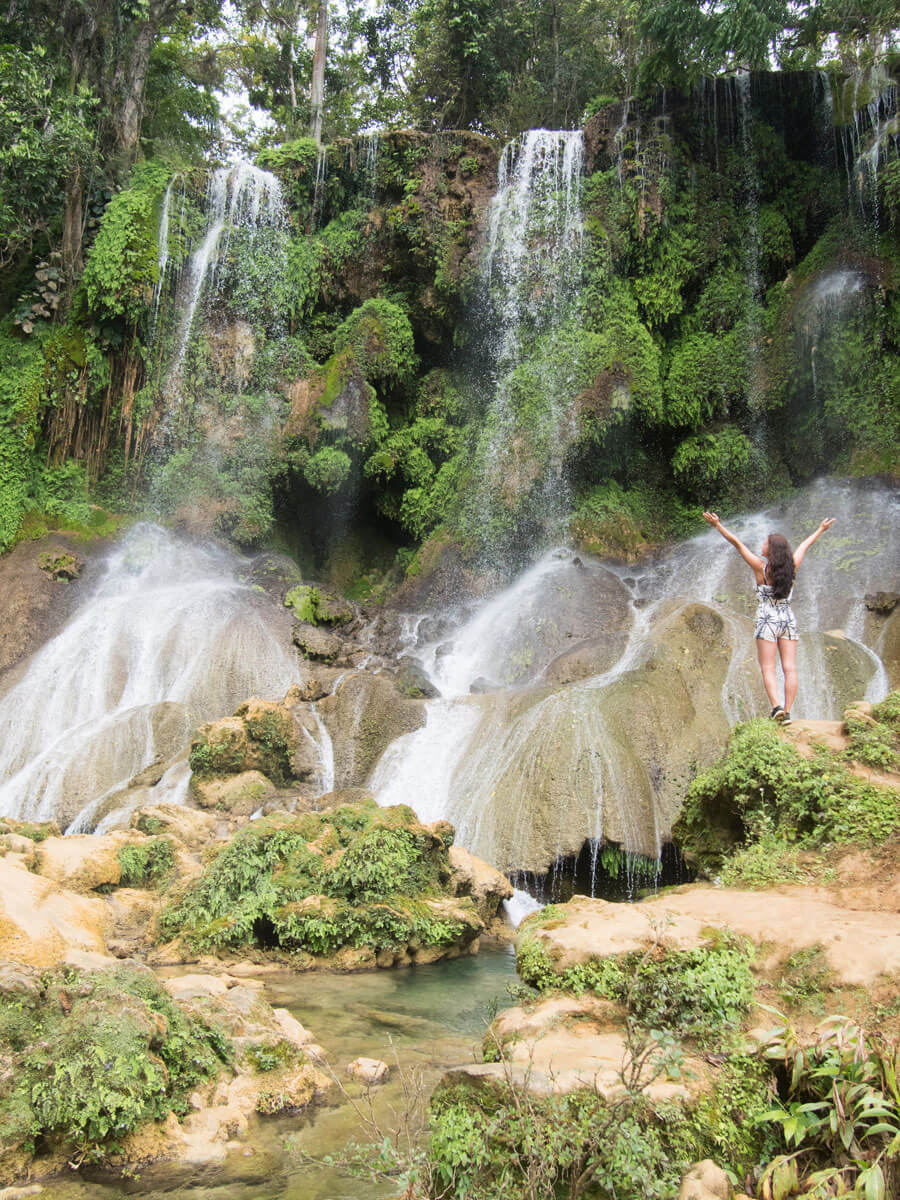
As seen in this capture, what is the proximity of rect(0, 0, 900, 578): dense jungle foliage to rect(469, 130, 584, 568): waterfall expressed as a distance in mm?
144

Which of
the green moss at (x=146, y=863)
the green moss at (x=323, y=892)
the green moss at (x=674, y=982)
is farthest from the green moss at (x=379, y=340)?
the green moss at (x=674, y=982)

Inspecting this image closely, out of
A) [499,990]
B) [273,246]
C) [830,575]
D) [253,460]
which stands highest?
[273,246]

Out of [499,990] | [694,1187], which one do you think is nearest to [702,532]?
[499,990]

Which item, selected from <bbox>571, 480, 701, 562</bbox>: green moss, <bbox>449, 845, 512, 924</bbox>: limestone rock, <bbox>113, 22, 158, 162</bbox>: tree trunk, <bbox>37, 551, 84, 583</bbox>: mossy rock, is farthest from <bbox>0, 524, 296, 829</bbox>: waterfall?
<bbox>113, 22, 158, 162</bbox>: tree trunk

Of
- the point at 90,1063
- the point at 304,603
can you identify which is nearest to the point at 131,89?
the point at 304,603

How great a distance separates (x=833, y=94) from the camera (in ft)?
57.5

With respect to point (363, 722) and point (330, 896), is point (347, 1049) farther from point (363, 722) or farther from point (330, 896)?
point (363, 722)

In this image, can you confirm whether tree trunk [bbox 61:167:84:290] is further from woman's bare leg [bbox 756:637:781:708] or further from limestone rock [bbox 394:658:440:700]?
woman's bare leg [bbox 756:637:781:708]

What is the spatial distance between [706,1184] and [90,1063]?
8.13ft

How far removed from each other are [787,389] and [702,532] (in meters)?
3.25

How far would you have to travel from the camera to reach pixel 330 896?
7270 mm

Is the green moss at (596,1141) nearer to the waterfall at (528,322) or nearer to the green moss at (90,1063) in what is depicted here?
the green moss at (90,1063)

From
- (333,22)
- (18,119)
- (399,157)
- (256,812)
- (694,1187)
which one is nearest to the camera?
(694,1187)

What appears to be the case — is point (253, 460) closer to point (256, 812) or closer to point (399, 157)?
point (399, 157)
